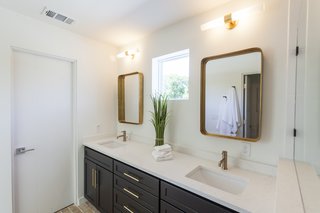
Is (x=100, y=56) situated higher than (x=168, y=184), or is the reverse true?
(x=100, y=56)

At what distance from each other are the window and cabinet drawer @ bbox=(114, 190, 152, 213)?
123 cm

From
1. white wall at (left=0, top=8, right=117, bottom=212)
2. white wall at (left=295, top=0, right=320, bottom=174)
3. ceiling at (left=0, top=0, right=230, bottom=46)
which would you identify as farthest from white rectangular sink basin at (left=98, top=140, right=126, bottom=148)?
white wall at (left=295, top=0, right=320, bottom=174)

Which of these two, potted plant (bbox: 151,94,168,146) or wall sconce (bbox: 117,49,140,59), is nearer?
potted plant (bbox: 151,94,168,146)

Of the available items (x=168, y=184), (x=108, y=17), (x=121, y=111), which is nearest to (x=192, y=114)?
(x=168, y=184)

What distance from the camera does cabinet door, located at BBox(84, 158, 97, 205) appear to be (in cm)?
212

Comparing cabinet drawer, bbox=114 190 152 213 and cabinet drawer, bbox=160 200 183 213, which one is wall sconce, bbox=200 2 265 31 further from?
cabinet drawer, bbox=114 190 152 213

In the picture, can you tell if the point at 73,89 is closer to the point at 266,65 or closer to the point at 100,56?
the point at 100,56

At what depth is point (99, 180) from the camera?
203 centimetres

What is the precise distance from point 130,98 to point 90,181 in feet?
4.30

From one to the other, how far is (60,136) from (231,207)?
2176mm

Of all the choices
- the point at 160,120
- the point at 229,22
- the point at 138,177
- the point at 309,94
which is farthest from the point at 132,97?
the point at 309,94

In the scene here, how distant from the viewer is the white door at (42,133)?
6.00ft

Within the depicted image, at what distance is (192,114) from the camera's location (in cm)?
178

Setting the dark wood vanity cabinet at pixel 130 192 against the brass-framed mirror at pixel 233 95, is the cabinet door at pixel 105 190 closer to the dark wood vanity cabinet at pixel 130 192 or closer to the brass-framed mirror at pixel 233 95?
the dark wood vanity cabinet at pixel 130 192
